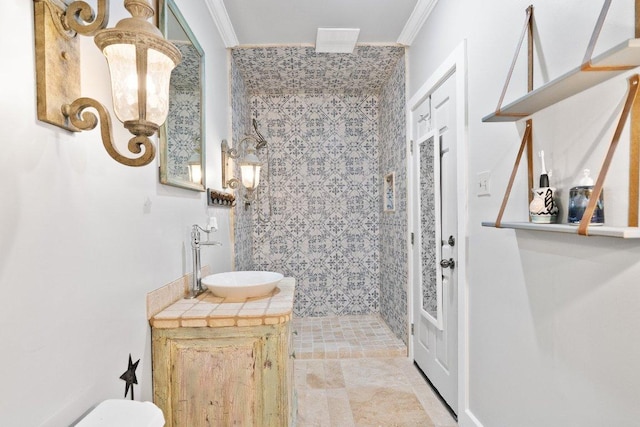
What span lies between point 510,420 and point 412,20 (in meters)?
2.50

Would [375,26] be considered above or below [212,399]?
above

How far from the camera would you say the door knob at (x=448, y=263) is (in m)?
1.98

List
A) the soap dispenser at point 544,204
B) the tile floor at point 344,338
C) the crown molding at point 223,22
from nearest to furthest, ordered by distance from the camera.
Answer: the soap dispenser at point 544,204, the crown molding at point 223,22, the tile floor at point 344,338

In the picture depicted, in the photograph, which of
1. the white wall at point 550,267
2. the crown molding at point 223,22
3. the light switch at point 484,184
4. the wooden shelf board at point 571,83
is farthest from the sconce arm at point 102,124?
the crown molding at point 223,22

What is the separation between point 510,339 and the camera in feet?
4.60

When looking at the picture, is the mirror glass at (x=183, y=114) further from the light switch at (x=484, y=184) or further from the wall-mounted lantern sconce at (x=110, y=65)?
the light switch at (x=484, y=184)

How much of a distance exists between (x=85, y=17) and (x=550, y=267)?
61.2 inches

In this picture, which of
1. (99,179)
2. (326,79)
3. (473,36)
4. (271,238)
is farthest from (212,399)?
(326,79)

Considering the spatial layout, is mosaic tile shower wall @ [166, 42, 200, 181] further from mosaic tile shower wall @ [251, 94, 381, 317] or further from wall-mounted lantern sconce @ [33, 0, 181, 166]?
mosaic tile shower wall @ [251, 94, 381, 317]

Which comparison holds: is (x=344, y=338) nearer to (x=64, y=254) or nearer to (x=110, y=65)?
(x=64, y=254)

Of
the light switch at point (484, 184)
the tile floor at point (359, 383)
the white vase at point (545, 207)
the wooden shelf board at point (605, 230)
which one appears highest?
the light switch at point (484, 184)

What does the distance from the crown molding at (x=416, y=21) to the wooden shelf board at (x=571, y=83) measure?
1365mm

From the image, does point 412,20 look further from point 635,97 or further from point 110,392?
point 110,392

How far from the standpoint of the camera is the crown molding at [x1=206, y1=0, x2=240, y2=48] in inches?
88.0
